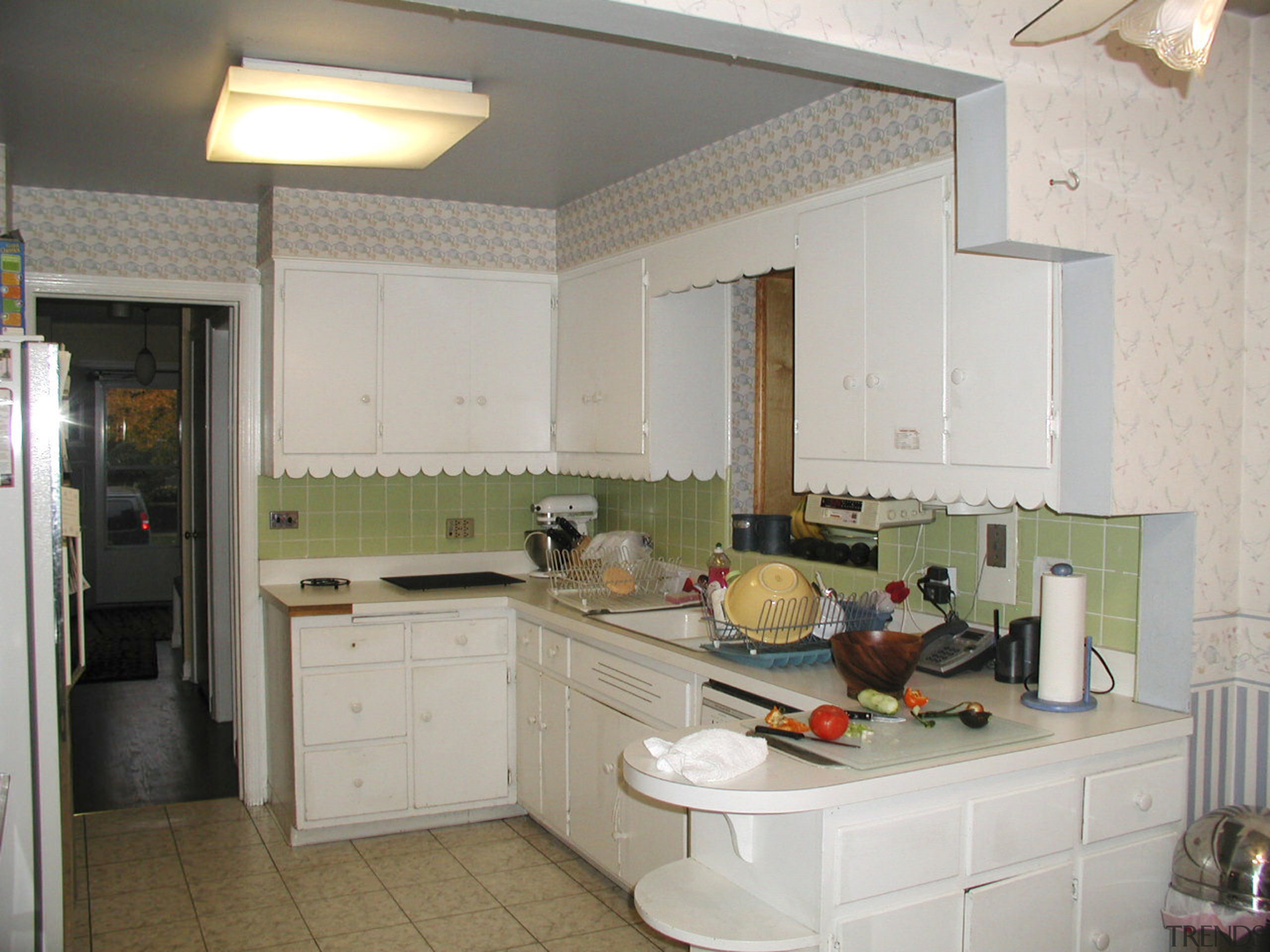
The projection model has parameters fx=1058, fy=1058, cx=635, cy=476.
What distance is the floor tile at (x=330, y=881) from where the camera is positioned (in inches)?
138

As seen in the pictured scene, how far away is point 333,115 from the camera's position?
9.22 feet

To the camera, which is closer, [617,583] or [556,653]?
[556,653]

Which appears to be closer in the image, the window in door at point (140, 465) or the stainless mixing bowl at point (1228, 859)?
the stainless mixing bowl at point (1228, 859)

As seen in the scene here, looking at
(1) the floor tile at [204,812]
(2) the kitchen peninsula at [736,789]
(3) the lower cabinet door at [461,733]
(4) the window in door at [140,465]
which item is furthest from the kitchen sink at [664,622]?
(4) the window in door at [140,465]

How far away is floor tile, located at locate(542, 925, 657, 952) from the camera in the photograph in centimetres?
311

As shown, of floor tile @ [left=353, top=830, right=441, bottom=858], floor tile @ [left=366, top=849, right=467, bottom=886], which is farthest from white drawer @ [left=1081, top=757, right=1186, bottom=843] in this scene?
floor tile @ [left=353, top=830, right=441, bottom=858]

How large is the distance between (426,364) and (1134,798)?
2978 mm

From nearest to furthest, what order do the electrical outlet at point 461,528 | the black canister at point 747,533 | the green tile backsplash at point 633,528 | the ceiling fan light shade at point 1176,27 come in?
the ceiling fan light shade at point 1176,27
the green tile backsplash at point 633,528
the black canister at point 747,533
the electrical outlet at point 461,528

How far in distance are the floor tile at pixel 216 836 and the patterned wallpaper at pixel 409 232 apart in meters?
2.21

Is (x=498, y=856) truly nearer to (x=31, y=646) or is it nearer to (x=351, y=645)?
(x=351, y=645)

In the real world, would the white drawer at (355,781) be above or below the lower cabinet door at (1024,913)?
below

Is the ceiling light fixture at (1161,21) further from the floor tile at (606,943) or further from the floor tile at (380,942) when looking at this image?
the floor tile at (380,942)

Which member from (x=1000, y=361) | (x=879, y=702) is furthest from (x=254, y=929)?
(x=1000, y=361)

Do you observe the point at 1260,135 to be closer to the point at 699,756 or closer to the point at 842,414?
the point at 842,414
